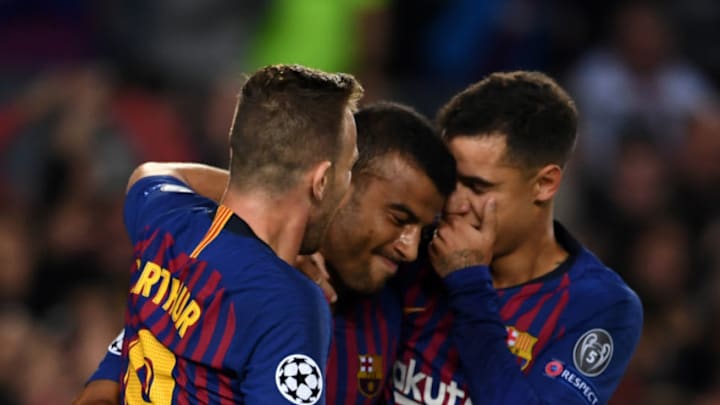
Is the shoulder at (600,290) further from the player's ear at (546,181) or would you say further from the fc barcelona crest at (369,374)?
the fc barcelona crest at (369,374)

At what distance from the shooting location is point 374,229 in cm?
398

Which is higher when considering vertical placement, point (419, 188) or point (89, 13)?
point (419, 188)

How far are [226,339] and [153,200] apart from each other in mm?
636

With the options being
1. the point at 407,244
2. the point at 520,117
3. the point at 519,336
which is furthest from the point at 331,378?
the point at 520,117

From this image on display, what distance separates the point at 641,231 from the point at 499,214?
386cm

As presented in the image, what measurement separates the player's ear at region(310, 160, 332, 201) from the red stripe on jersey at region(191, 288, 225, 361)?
35 cm

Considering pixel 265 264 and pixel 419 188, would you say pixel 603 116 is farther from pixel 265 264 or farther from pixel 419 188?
pixel 265 264

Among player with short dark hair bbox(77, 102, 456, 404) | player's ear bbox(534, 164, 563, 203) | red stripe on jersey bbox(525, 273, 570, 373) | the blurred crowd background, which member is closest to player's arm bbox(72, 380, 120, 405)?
player with short dark hair bbox(77, 102, 456, 404)

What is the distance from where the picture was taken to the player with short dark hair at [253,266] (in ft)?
10.9

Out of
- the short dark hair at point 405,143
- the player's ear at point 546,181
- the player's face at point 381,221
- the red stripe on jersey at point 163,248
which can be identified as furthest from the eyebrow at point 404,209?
the red stripe on jersey at point 163,248

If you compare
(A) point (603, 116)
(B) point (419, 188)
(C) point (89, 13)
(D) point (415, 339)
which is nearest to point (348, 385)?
(D) point (415, 339)

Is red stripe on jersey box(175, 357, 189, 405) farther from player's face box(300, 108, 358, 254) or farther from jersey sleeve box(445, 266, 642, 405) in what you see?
jersey sleeve box(445, 266, 642, 405)

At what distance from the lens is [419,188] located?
3.97 metres

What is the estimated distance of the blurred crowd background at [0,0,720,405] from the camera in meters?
7.33
